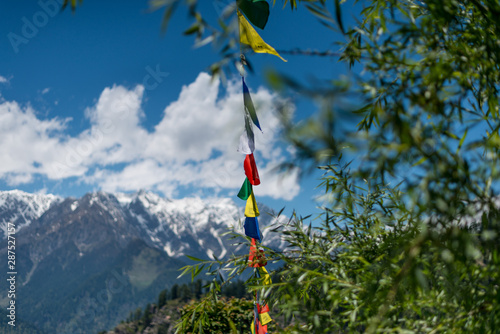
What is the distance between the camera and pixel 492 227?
154 cm

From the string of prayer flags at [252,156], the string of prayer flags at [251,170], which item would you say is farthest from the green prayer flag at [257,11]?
the string of prayer flags at [251,170]

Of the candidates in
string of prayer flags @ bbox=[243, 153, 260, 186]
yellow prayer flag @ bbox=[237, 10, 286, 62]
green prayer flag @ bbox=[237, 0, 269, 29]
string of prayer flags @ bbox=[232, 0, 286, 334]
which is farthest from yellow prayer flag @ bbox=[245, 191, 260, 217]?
green prayer flag @ bbox=[237, 0, 269, 29]

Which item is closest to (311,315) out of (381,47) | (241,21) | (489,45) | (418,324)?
(418,324)

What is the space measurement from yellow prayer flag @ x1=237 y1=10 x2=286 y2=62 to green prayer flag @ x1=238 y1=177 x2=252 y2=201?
292cm

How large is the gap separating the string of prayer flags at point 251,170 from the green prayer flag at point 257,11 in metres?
2.67

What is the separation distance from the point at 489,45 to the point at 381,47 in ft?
1.63

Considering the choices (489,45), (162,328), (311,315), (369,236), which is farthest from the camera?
(162,328)

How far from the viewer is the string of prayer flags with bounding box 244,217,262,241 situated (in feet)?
19.0

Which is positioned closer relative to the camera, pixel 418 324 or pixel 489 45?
pixel 489 45

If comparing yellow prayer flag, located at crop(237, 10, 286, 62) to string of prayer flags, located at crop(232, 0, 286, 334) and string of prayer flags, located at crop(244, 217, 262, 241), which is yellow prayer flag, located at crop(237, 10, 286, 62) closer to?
string of prayer flags, located at crop(232, 0, 286, 334)

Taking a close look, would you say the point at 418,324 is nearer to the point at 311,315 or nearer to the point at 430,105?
the point at 311,315

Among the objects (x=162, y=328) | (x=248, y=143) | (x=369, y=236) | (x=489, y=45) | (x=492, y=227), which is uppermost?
(x=162, y=328)

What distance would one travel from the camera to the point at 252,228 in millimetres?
5988

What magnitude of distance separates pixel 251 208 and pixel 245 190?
13.3 inches
